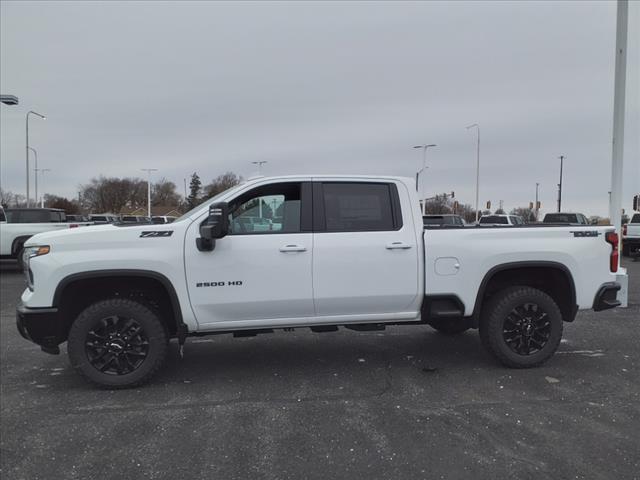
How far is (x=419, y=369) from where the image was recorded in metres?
5.19

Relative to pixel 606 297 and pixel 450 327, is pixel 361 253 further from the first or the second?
pixel 606 297

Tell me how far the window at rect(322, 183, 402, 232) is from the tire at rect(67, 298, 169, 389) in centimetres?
191

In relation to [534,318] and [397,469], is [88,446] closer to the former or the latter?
[397,469]

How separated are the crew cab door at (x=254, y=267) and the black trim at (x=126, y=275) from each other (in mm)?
154

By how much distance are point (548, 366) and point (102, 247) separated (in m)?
4.59

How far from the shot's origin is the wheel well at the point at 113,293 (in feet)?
15.1

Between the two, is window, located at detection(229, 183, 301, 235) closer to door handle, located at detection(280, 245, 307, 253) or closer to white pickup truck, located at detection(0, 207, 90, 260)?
door handle, located at detection(280, 245, 307, 253)

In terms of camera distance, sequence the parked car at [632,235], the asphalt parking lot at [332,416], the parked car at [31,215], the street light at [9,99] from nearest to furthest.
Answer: the asphalt parking lot at [332,416] → the parked car at [31,215] → the street light at [9,99] → the parked car at [632,235]

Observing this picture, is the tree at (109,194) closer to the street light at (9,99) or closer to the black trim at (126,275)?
the street light at (9,99)

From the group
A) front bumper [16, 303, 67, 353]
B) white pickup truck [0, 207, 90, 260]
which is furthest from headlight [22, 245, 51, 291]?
white pickup truck [0, 207, 90, 260]

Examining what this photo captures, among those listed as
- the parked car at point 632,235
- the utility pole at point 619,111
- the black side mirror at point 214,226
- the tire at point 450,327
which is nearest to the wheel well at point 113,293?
the black side mirror at point 214,226

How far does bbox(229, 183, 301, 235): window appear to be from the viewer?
4758 millimetres

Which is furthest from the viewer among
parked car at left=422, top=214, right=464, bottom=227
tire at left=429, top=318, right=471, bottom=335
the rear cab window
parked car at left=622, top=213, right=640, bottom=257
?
parked car at left=622, top=213, right=640, bottom=257

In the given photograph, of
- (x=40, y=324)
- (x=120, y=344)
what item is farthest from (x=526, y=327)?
(x=40, y=324)
